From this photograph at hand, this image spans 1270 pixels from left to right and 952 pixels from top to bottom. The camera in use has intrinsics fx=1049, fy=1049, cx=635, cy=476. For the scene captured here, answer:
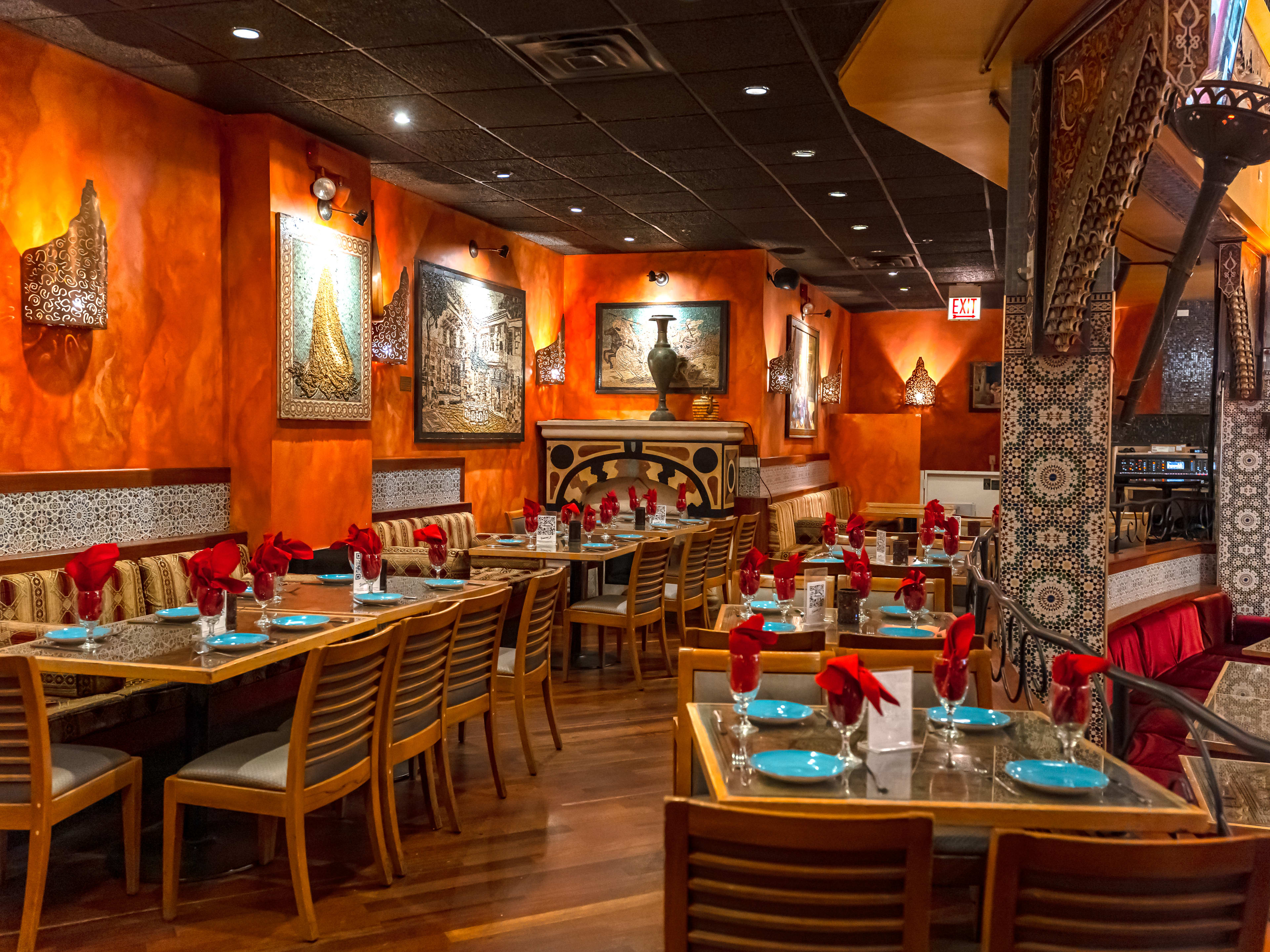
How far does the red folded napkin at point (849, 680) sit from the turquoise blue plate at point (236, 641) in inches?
81.7

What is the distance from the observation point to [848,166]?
23.9 ft

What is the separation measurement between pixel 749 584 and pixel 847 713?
196 cm

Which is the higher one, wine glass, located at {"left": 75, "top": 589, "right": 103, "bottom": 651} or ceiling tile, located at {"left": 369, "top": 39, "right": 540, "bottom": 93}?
ceiling tile, located at {"left": 369, "top": 39, "right": 540, "bottom": 93}

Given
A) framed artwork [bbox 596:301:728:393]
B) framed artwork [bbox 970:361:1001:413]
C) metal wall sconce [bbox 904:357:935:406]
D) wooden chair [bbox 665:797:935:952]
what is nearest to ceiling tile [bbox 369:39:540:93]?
wooden chair [bbox 665:797:935:952]

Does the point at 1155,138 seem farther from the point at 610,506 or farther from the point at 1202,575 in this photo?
the point at 610,506

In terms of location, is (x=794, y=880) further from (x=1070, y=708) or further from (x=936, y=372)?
(x=936, y=372)

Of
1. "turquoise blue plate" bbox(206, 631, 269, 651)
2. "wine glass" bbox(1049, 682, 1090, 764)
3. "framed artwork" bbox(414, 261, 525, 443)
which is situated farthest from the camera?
"framed artwork" bbox(414, 261, 525, 443)

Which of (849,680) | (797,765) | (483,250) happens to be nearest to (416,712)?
(797,765)

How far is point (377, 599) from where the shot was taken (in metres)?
4.49

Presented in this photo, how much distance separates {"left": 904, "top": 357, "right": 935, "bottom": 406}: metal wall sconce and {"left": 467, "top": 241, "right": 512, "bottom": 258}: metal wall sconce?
24.8 ft

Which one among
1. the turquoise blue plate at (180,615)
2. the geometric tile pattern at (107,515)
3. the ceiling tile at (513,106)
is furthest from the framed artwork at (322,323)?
the turquoise blue plate at (180,615)

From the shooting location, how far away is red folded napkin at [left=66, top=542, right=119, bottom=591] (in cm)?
363

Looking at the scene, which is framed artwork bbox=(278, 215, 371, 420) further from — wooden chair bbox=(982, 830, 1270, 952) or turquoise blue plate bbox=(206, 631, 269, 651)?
wooden chair bbox=(982, 830, 1270, 952)

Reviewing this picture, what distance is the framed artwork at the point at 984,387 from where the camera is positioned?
14844 millimetres
